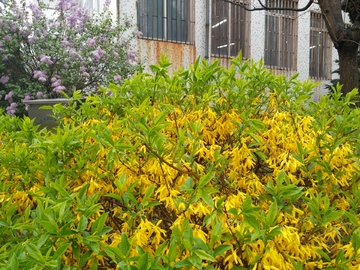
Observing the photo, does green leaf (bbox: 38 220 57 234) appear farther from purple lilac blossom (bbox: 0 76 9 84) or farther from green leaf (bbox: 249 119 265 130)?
purple lilac blossom (bbox: 0 76 9 84)

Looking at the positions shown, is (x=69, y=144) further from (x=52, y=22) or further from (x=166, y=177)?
(x=52, y=22)

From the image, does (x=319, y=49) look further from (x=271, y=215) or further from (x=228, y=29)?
(x=271, y=215)

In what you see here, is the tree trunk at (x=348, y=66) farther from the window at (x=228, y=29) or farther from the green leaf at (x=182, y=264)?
the window at (x=228, y=29)

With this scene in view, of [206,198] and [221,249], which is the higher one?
[206,198]

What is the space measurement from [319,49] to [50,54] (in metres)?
10.6

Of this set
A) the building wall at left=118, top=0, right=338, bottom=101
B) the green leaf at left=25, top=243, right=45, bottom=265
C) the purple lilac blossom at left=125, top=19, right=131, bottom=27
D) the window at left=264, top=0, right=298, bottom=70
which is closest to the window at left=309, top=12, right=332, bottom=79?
the building wall at left=118, top=0, right=338, bottom=101

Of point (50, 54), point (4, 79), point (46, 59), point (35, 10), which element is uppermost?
point (35, 10)

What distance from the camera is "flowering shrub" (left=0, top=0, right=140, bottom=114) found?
19.0 ft

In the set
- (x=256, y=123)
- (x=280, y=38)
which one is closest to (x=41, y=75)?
(x=256, y=123)

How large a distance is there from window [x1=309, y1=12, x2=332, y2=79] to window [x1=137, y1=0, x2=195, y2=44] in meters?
5.69

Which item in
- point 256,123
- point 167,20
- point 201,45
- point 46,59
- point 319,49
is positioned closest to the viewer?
point 256,123

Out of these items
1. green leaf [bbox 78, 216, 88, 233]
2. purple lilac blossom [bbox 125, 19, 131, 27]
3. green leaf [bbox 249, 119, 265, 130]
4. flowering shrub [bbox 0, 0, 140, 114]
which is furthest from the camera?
purple lilac blossom [bbox 125, 19, 131, 27]

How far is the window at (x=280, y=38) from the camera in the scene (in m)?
10.3

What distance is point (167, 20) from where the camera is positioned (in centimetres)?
839
